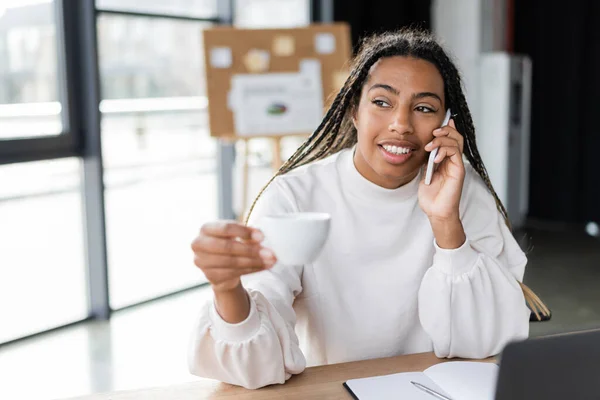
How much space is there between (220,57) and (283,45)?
1.27ft

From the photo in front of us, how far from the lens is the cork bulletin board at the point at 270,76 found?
4.02 m

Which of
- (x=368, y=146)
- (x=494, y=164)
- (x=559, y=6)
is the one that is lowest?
(x=494, y=164)

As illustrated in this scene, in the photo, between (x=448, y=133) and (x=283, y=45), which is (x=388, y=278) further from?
(x=283, y=45)

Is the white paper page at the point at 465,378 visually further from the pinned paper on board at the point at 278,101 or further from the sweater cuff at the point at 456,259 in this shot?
the pinned paper on board at the point at 278,101

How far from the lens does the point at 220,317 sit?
3.95 feet

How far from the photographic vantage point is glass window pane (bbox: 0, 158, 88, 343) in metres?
3.93

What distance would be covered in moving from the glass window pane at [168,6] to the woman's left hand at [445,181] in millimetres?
3056

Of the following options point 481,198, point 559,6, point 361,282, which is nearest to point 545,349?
point 361,282

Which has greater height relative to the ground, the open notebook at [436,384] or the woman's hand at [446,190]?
the woman's hand at [446,190]

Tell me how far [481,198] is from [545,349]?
0.92 metres

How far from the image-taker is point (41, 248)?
4594 mm

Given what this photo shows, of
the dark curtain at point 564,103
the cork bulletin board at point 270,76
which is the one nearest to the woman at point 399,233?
the cork bulletin board at point 270,76

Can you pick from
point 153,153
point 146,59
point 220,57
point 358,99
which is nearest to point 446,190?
point 358,99

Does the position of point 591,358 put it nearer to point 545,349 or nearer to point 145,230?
point 545,349
